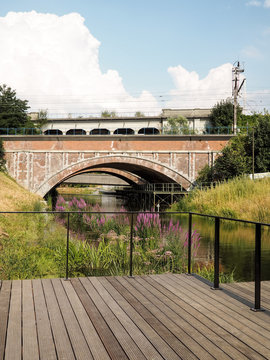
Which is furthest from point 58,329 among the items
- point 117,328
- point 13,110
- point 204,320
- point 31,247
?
point 13,110

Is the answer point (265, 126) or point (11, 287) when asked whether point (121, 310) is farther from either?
point (265, 126)

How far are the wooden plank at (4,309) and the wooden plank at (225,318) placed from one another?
6.66ft

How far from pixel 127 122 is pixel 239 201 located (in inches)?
1176

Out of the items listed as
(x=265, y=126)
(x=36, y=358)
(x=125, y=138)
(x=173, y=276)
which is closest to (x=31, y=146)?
(x=125, y=138)

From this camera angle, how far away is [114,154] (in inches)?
1135

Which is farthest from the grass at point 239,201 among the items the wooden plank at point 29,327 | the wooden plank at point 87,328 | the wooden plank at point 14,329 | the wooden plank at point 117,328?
the wooden plank at point 14,329

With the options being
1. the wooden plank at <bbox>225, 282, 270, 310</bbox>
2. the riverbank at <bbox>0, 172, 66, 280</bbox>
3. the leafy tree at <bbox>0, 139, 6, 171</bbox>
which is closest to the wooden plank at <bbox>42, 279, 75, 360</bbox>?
the wooden plank at <bbox>225, 282, 270, 310</bbox>

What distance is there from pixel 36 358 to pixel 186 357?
1.15 meters

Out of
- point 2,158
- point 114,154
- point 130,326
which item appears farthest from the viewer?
point 114,154

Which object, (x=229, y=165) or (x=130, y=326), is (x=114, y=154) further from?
(x=130, y=326)

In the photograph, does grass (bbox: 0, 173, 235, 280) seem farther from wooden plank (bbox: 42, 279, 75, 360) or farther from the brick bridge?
the brick bridge

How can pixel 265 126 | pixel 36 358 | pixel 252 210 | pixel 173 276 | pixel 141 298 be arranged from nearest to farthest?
pixel 36 358 < pixel 141 298 < pixel 173 276 < pixel 252 210 < pixel 265 126

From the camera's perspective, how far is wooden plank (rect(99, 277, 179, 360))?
2944mm

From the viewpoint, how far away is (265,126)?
2819cm
